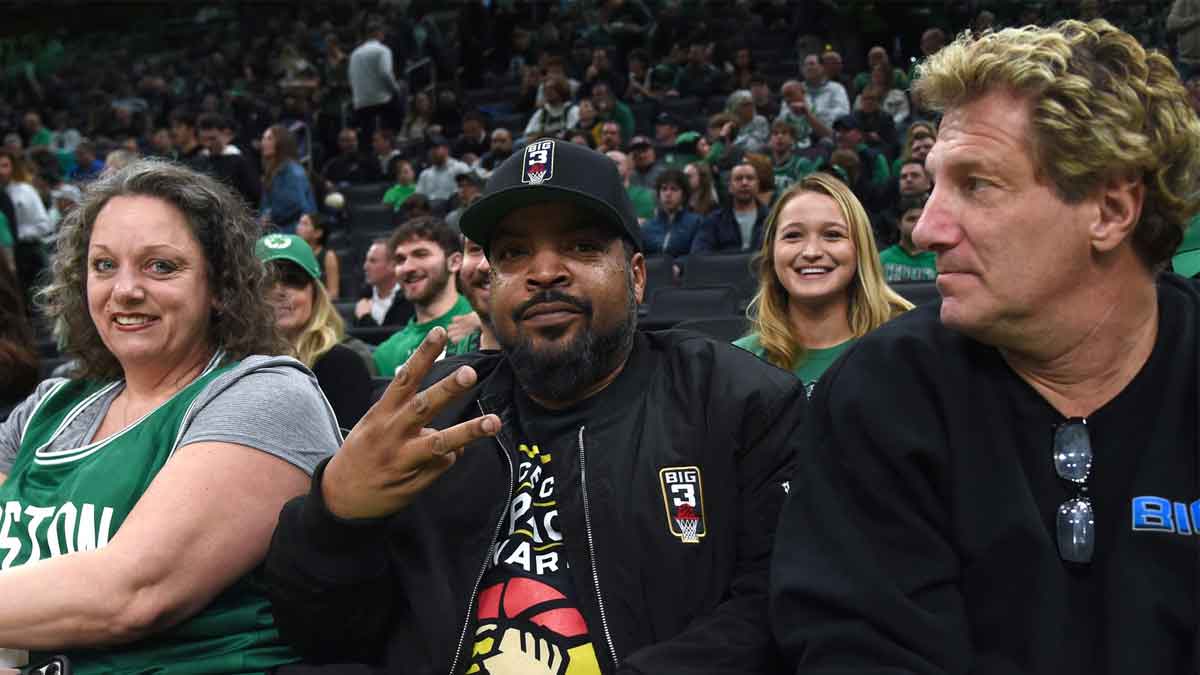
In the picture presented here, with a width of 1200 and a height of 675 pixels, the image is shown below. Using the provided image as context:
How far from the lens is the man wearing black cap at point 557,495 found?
184 centimetres

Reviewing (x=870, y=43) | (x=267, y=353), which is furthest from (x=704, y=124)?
(x=267, y=353)

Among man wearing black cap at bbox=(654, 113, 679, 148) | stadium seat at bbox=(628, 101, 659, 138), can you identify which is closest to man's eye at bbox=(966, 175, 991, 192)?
man wearing black cap at bbox=(654, 113, 679, 148)

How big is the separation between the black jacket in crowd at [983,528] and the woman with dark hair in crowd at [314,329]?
7.26 feet

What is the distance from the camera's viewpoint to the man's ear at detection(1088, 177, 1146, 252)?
5.10ft

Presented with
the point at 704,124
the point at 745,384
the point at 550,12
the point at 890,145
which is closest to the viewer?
the point at 745,384

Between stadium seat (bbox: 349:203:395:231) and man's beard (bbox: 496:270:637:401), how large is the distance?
382 inches

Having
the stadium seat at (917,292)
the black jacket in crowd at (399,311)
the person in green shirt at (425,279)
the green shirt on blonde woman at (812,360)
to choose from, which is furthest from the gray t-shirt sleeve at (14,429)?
the black jacket in crowd at (399,311)

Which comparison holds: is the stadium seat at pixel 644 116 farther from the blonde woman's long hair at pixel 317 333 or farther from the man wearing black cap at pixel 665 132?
the blonde woman's long hair at pixel 317 333

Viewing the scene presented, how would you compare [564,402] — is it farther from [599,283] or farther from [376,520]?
[376,520]

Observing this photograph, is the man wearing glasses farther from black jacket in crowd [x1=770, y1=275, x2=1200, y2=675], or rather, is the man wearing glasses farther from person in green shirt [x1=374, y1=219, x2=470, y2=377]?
person in green shirt [x1=374, y1=219, x2=470, y2=377]

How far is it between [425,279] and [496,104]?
10.1m

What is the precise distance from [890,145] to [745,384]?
26.5 feet

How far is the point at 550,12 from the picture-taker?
16672 mm

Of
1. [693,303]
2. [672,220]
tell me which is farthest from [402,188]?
[693,303]
